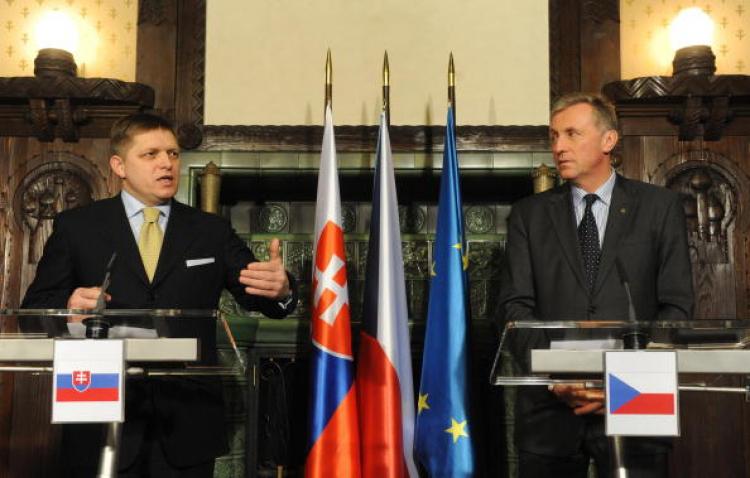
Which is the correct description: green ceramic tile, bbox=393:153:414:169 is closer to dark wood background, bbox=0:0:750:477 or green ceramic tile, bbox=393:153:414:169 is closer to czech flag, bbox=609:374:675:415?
dark wood background, bbox=0:0:750:477

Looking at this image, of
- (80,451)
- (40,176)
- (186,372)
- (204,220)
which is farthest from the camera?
(40,176)

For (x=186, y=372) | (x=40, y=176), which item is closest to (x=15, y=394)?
(x=40, y=176)

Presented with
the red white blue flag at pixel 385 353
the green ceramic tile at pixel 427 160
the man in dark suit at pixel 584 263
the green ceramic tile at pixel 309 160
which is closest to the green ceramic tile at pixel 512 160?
the green ceramic tile at pixel 427 160

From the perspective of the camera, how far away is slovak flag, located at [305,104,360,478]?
3.42m

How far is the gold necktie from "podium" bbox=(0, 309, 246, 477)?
0.65 m

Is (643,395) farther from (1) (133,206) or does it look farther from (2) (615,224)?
(1) (133,206)

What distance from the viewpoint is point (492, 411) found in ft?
13.3

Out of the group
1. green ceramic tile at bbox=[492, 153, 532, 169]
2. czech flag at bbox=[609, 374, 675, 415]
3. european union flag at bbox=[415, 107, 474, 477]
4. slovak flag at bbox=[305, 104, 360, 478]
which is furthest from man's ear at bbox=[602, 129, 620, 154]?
czech flag at bbox=[609, 374, 675, 415]

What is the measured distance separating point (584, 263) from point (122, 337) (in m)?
1.38

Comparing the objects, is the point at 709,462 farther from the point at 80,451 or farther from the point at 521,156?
the point at 80,451

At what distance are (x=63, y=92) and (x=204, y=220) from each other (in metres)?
1.62

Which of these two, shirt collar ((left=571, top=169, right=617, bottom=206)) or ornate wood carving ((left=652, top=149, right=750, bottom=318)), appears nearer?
shirt collar ((left=571, top=169, right=617, bottom=206))

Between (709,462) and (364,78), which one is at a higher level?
(364,78)

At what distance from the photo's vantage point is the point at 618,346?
1890 mm
